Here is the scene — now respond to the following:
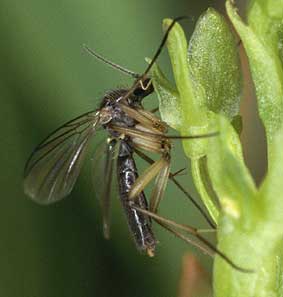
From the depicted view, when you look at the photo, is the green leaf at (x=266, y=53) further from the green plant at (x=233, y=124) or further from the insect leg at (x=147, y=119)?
the insect leg at (x=147, y=119)

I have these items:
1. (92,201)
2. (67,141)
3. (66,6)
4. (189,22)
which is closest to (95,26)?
(66,6)

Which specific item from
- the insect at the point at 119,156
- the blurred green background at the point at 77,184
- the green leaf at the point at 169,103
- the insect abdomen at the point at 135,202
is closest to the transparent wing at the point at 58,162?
the insect at the point at 119,156

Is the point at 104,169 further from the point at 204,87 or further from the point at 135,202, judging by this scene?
the point at 204,87

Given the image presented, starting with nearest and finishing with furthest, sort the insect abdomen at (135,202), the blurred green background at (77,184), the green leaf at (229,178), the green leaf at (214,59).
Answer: the green leaf at (229,178) < the green leaf at (214,59) < the insect abdomen at (135,202) < the blurred green background at (77,184)

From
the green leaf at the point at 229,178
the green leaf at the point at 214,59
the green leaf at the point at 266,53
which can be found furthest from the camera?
the green leaf at the point at 214,59

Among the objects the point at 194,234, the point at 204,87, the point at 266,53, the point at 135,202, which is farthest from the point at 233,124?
the point at 135,202

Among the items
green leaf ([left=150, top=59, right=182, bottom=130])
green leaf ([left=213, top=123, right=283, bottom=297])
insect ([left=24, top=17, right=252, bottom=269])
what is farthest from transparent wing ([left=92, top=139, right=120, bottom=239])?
green leaf ([left=213, top=123, right=283, bottom=297])

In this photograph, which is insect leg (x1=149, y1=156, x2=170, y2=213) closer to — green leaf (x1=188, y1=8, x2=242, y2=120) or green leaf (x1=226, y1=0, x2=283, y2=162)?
green leaf (x1=188, y1=8, x2=242, y2=120)
